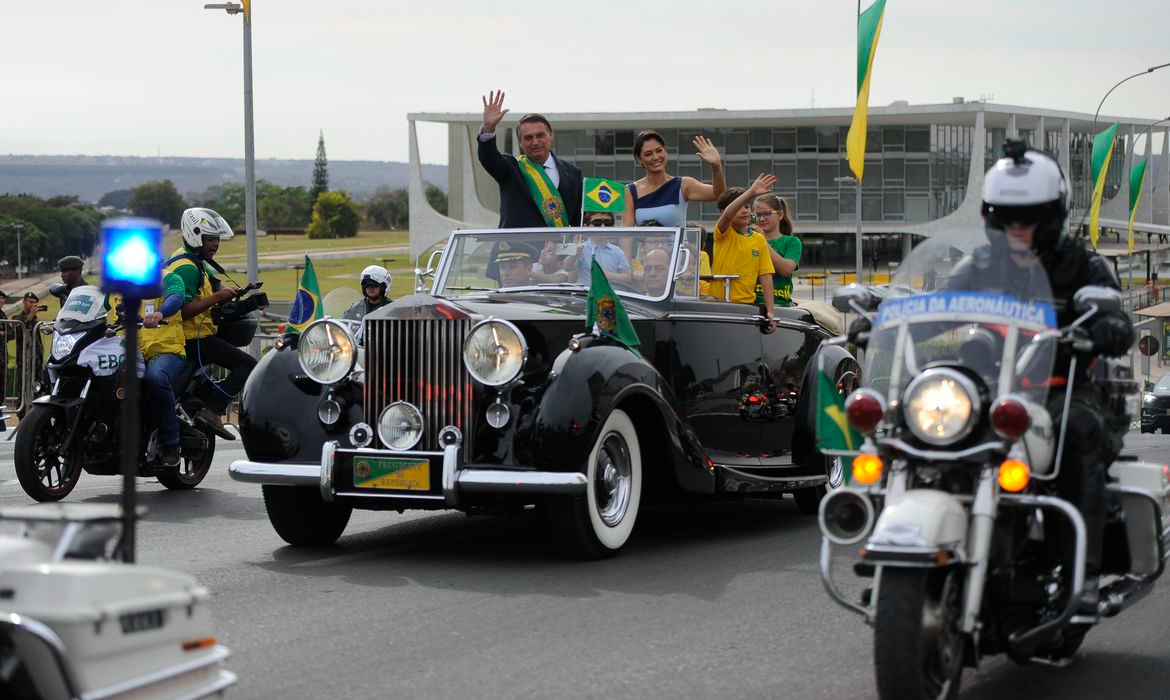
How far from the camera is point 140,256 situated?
4.33 metres

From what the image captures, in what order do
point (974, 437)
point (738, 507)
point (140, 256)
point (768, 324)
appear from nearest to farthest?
point (140, 256) → point (974, 437) → point (768, 324) → point (738, 507)

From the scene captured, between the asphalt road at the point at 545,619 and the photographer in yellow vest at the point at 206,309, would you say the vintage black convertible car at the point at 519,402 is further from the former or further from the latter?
the photographer in yellow vest at the point at 206,309

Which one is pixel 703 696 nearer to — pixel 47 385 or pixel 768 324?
pixel 768 324

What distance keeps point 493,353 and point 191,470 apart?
4492 millimetres

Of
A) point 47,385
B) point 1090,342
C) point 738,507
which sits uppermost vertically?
point 1090,342

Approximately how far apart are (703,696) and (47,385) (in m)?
7.09

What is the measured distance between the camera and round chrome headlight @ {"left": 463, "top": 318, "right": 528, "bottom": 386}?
8.14 m

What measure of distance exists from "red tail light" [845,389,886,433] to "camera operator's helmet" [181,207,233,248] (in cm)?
717

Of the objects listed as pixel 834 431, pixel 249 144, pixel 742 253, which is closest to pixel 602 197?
pixel 742 253

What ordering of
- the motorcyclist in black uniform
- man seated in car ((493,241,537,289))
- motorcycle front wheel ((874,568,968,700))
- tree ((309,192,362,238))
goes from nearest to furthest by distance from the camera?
motorcycle front wheel ((874,568,968,700)) → man seated in car ((493,241,537,289)) → the motorcyclist in black uniform → tree ((309,192,362,238))

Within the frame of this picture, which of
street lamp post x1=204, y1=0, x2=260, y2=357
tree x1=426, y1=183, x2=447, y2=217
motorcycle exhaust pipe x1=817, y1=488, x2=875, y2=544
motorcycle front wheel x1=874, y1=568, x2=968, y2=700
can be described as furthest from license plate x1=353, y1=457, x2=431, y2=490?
tree x1=426, y1=183, x2=447, y2=217

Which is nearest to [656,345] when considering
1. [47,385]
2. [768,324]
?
[768,324]

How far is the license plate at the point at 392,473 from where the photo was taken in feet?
26.4

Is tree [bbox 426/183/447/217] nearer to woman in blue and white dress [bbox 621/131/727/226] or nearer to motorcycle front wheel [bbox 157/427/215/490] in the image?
motorcycle front wheel [bbox 157/427/215/490]
